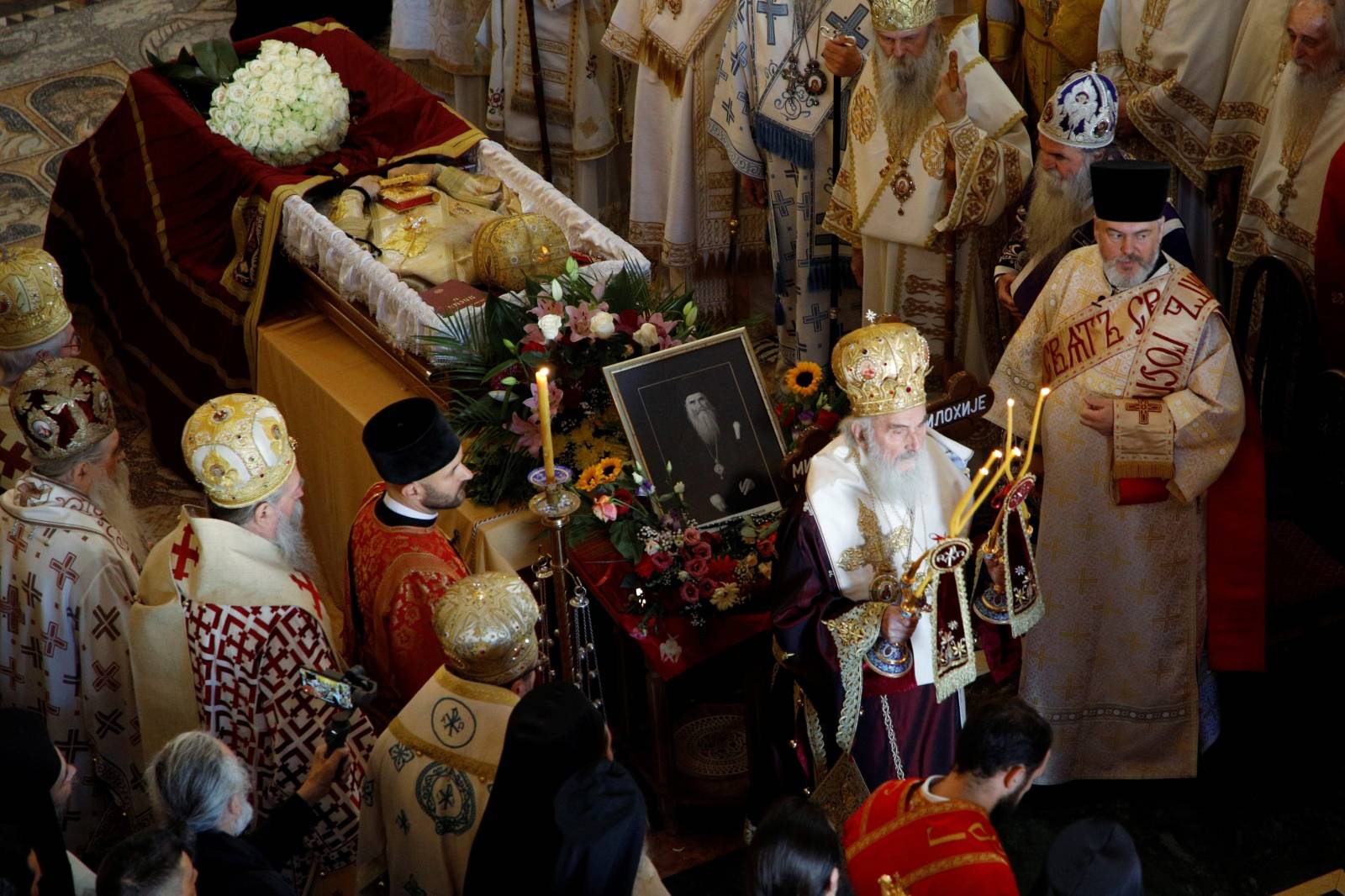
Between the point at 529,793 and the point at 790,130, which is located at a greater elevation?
the point at 529,793

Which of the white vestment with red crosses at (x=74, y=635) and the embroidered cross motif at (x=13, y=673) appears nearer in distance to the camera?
the white vestment with red crosses at (x=74, y=635)

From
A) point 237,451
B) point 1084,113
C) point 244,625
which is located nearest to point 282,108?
point 237,451

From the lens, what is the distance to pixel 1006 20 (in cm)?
611

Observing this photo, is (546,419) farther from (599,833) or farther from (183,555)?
(183,555)

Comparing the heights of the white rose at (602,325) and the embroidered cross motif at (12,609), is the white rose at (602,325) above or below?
above

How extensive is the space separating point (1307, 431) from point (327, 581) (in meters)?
3.43

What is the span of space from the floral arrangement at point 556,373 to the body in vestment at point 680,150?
2325mm

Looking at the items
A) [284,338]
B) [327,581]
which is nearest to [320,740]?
[327,581]

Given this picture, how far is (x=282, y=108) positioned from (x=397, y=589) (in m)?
Result: 3.20

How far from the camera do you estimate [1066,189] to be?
4.65 m

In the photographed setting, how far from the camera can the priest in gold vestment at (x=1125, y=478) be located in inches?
160

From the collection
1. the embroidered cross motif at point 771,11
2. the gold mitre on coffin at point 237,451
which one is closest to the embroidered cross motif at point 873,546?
the gold mitre on coffin at point 237,451

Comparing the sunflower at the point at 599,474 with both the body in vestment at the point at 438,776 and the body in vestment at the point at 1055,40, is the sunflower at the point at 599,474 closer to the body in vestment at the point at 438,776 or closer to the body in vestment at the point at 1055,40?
the body in vestment at the point at 438,776

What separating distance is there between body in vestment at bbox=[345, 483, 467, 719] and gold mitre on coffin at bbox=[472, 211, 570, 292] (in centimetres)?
142
